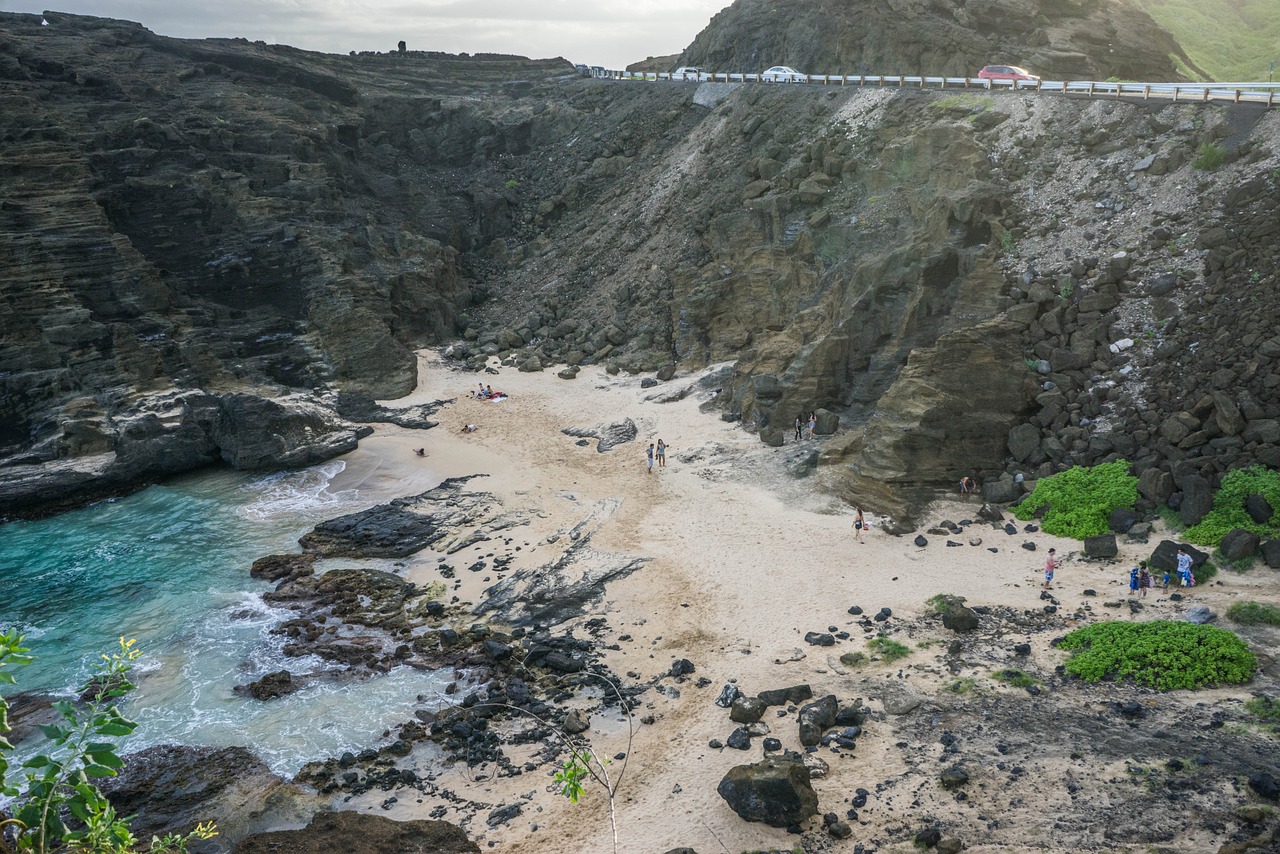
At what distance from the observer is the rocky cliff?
27.8 metres

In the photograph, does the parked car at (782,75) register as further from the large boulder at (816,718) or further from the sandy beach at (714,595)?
the large boulder at (816,718)

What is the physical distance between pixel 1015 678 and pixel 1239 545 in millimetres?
7360

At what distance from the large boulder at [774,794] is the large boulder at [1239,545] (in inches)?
514

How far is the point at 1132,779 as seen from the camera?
15672 mm

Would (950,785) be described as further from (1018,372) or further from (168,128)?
(168,128)

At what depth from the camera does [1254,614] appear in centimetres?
1969

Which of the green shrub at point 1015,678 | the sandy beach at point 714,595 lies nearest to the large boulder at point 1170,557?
the sandy beach at point 714,595

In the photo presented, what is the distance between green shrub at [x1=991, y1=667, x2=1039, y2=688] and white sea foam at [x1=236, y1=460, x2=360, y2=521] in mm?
24438

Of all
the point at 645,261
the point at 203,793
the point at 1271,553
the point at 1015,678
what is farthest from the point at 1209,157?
the point at 203,793

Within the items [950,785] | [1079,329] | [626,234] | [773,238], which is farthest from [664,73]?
[950,785]

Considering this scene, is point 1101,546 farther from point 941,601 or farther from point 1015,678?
point 1015,678

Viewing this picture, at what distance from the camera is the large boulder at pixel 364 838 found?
54.0ft

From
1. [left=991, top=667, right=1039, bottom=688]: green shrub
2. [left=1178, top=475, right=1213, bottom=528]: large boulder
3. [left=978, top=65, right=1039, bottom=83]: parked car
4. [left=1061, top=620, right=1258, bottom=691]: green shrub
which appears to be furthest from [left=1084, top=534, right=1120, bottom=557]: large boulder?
[left=978, top=65, right=1039, bottom=83]: parked car

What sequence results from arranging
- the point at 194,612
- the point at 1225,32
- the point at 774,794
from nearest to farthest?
the point at 774,794 → the point at 194,612 → the point at 1225,32
